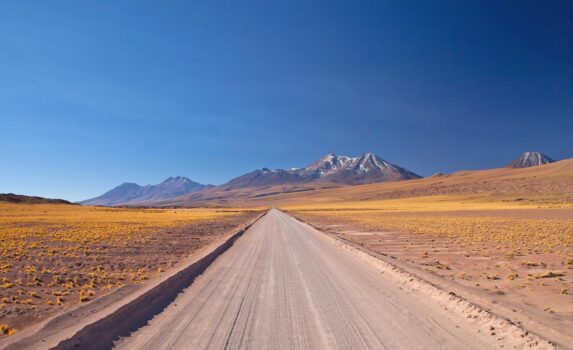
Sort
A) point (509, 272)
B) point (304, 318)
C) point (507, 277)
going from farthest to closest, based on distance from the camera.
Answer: point (509, 272), point (507, 277), point (304, 318)

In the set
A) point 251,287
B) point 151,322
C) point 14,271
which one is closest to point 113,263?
point 14,271

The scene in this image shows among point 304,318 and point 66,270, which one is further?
point 66,270

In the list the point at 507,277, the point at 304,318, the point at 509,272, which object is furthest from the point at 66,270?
the point at 509,272

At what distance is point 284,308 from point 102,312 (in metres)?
4.12

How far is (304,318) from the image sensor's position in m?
7.95

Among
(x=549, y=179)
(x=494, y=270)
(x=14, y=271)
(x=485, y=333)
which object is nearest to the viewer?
(x=485, y=333)

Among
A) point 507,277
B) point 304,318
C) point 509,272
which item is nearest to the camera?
point 304,318

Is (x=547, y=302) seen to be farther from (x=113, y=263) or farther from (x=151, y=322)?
(x=113, y=263)

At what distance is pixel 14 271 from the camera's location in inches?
540

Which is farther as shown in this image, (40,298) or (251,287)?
(251,287)

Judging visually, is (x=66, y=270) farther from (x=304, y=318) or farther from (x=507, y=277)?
(x=507, y=277)

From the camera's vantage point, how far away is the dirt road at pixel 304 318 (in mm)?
6566

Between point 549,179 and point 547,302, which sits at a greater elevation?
point 549,179

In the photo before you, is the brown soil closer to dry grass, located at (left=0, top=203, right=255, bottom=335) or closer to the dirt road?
the dirt road
